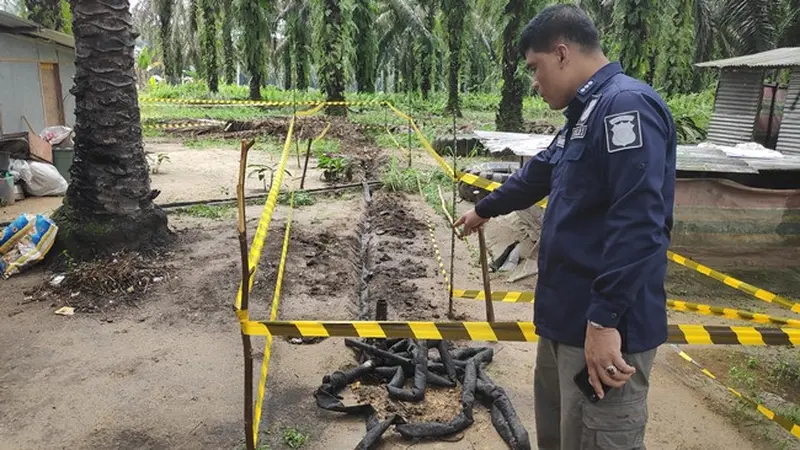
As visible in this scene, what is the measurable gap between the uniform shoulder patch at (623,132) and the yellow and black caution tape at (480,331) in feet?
3.56

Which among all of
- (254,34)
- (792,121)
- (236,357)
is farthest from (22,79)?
(792,121)

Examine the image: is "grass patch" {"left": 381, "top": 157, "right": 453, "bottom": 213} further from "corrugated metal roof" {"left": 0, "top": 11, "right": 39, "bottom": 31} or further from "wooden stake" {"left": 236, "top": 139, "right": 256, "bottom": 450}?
"corrugated metal roof" {"left": 0, "top": 11, "right": 39, "bottom": 31}

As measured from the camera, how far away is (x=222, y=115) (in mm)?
20844

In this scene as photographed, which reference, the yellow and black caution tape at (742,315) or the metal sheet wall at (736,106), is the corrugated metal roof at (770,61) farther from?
the yellow and black caution tape at (742,315)

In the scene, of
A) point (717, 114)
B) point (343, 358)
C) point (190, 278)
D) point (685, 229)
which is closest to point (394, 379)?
point (343, 358)

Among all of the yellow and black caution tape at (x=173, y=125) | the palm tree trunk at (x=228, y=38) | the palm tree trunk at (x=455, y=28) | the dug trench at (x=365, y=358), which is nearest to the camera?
the dug trench at (x=365, y=358)

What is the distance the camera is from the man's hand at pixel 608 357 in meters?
1.76

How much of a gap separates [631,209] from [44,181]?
33.5 ft

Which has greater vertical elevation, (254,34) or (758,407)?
(254,34)

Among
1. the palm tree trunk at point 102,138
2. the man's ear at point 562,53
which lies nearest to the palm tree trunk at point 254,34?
the palm tree trunk at point 102,138

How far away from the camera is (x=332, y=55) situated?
20000 millimetres

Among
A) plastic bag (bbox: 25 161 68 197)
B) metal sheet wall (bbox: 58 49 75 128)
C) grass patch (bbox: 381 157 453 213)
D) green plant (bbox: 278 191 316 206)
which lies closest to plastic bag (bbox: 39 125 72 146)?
plastic bag (bbox: 25 161 68 197)

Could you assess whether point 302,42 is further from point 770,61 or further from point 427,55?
point 770,61

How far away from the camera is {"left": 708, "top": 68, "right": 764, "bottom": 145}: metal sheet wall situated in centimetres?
941
